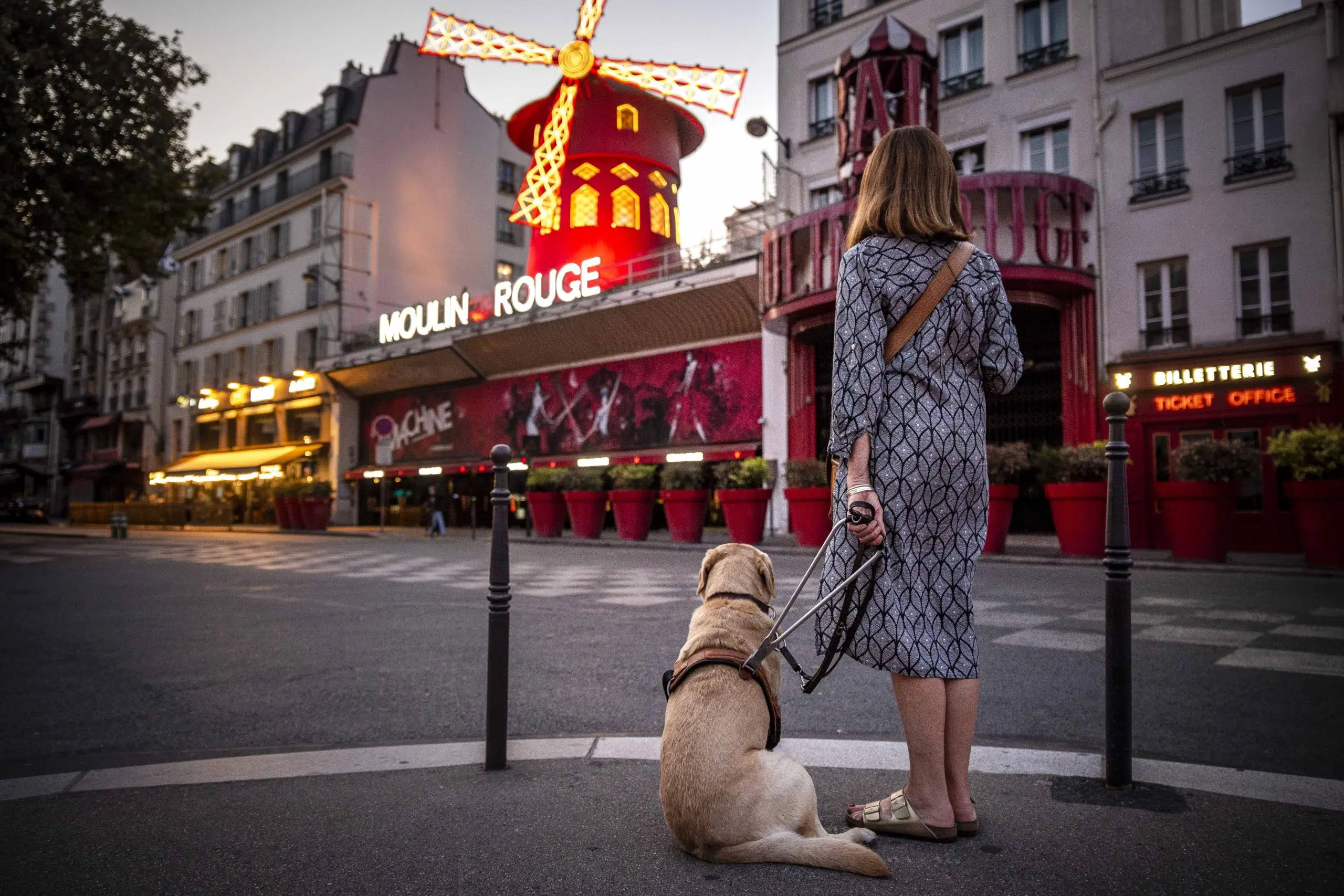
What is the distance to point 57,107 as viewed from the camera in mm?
A: 14070

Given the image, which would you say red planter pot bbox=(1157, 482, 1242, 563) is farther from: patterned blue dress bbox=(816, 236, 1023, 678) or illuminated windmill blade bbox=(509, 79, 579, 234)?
illuminated windmill blade bbox=(509, 79, 579, 234)

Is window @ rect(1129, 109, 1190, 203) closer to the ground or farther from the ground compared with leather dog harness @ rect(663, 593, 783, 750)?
farther from the ground

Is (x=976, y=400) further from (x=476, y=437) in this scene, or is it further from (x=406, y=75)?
(x=406, y=75)

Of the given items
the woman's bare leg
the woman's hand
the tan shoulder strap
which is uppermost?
the tan shoulder strap

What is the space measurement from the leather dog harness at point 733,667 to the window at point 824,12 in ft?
67.4

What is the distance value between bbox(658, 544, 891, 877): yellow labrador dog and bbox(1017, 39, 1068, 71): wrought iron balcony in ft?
58.6

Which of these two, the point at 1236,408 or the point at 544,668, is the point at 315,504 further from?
the point at 544,668

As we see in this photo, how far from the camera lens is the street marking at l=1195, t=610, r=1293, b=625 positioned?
6.04m

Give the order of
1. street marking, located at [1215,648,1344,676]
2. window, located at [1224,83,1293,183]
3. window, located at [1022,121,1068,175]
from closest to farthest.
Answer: street marking, located at [1215,648,1344,676]
window, located at [1224,83,1293,183]
window, located at [1022,121,1068,175]

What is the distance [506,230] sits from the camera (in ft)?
124

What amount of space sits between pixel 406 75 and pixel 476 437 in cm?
1543

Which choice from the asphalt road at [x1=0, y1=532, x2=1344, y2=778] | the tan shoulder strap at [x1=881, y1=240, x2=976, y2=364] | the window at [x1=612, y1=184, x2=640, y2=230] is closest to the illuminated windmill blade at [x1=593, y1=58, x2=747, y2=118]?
the window at [x1=612, y1=184, x2=640, y2=230]

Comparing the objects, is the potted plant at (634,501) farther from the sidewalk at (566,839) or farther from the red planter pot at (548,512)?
the sidewalk at (566,839)

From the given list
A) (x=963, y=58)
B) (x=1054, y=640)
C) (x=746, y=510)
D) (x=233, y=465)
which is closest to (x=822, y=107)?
(x=963, y=58)
